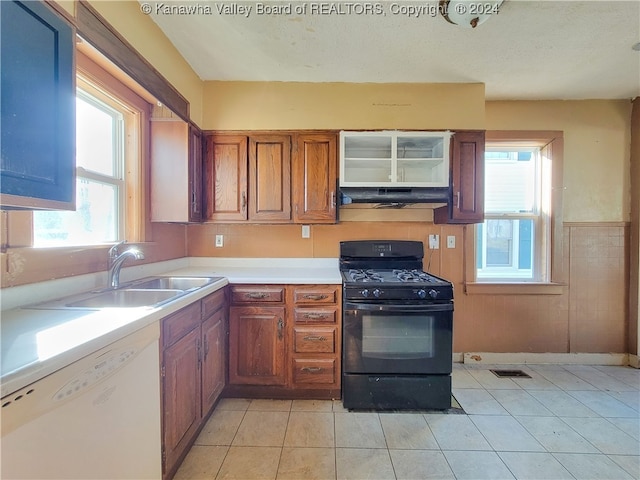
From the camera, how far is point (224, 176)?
242 centimetres

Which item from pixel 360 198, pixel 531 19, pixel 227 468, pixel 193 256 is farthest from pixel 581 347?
pixel 193 256

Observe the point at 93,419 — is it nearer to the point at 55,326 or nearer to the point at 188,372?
the point at 55,326

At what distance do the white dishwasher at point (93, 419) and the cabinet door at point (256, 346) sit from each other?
2.77 ft

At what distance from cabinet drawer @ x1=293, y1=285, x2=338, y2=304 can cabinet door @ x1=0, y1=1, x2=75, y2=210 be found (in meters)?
1.38

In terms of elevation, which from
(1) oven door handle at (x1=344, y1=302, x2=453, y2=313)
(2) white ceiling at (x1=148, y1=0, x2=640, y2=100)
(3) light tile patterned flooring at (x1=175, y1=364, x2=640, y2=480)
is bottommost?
(3) light tile patterned flooring at (x1=175, y1=364, x2=640, y2=480)

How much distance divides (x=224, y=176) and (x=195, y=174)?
9.1 inches

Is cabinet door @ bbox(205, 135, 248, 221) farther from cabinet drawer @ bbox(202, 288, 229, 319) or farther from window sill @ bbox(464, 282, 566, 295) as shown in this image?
window sill @ bbox(464, 282, 566, 295)

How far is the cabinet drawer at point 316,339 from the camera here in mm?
2082

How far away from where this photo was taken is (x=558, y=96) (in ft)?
8.73

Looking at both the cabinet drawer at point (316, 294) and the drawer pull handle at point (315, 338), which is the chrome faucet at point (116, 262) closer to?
the cabinet drawer at point (316, 294)

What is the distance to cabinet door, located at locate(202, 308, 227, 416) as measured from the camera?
174cm

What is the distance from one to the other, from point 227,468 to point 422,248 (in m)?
2.12

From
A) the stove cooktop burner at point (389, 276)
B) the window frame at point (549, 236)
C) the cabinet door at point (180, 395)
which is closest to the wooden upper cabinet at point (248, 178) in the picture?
the stove cooktop burner at point (389, 276)

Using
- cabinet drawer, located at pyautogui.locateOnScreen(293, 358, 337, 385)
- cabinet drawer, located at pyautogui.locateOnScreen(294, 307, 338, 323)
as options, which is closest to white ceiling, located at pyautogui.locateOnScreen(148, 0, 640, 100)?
cabinet drawer, located at pyautogui.locateOnScreen(294, 307, 338, 323)
